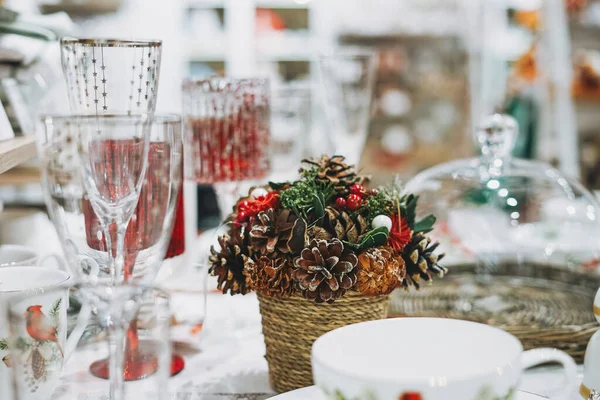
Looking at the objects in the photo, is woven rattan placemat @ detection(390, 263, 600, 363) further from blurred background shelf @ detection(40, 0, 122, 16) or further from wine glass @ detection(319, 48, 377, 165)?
blurred background shelf @ detection(40, 0, 122, 16)

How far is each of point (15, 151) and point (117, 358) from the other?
34 centimetres

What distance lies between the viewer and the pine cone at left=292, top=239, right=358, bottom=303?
577 mm

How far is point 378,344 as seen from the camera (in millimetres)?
515

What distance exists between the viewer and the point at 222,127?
886mm

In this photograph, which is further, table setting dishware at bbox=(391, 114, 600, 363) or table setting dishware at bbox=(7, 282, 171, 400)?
table setting dishware at bbox=(391, 114, 600, 363)

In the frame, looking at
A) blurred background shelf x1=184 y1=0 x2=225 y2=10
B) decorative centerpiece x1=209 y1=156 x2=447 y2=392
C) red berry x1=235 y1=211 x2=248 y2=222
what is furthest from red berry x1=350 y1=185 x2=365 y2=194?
blurred background shelf x1=184 y1=0 x2=225 y2=10

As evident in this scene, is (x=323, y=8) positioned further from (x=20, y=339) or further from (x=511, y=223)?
(x=20, y=339)

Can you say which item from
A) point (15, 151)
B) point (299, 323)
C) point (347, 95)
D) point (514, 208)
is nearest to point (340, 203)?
point (299, 323)

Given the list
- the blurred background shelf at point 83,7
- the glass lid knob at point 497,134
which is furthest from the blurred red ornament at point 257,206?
the blurred background shelf at point 83,7

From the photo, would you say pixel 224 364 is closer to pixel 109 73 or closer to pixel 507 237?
pixel 109 73

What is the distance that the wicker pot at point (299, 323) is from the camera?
612mm

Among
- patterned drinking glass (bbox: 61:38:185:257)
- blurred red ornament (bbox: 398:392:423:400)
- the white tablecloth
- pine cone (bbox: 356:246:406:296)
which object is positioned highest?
patterned drinking glass (bbox: 61:38:185:257)

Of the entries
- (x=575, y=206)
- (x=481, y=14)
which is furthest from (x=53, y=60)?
(x=481, y=14)

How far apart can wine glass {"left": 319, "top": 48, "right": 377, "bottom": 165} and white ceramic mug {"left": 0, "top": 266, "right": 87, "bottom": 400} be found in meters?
0.68
